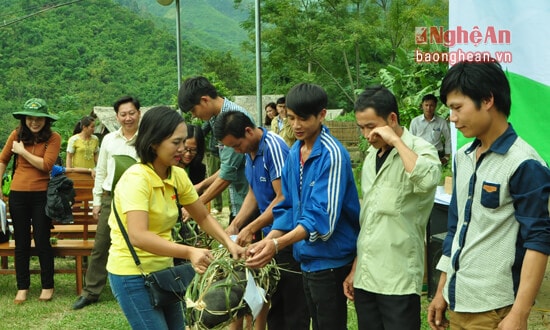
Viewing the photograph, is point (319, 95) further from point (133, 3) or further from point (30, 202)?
point (133, 3)

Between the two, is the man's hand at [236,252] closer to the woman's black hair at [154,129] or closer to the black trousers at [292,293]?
the woman's black hair at [154,129]

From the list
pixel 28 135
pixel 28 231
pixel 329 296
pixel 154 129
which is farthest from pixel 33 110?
pixel 329 296

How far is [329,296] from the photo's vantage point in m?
4.03

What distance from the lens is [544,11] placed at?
5.18 metres

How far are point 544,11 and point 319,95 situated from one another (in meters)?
2.02

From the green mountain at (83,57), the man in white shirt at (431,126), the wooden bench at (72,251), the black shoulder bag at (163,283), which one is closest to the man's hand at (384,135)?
the black shoulder bag at (163,283)

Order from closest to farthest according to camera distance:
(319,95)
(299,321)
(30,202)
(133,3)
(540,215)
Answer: (540,215) < (319,95) < (299,321) < (30,202) < (133,3)

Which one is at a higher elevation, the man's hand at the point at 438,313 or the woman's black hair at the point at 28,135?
the woman's black hair at the point at 28,135

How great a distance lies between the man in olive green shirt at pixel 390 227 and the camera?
12.1ft

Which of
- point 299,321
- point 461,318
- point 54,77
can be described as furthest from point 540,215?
point 54,77

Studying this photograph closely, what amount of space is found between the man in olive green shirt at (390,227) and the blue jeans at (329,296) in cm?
19

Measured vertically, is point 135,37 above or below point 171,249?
above

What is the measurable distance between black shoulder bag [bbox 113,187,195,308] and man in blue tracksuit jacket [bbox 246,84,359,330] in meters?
0.37

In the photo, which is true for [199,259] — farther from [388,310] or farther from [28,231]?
[28,231]
